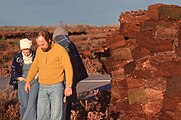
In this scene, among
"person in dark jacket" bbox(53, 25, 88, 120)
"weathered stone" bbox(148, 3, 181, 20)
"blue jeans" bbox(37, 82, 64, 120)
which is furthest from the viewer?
"weathered stone" bbox(148, 3, 181, 20)

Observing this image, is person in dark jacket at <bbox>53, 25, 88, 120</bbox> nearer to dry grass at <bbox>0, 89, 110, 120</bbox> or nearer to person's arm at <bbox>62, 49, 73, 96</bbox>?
person's arm at <bbox>62, 49, 73, 96</bbox>

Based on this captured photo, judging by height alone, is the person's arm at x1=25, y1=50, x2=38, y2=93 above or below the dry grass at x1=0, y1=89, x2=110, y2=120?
above

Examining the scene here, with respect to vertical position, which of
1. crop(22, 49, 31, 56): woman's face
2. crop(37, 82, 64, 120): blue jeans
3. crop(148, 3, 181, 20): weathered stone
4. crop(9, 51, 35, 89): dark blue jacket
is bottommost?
crop(37, 82, 64, 120): blue jeans

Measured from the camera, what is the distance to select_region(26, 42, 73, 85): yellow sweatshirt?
24.6 ft

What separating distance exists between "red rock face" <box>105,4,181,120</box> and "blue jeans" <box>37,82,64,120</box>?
1832 millimetres

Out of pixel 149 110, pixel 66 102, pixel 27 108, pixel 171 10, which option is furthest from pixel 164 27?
pixel 27 108

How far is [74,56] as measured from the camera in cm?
852

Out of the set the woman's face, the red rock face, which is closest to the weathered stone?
the red rock face

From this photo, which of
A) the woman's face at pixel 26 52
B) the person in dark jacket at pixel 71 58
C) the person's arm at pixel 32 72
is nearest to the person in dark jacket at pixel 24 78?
the woman's face at pixel 26 52

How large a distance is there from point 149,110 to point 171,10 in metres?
1.86

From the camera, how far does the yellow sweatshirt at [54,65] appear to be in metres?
7.49

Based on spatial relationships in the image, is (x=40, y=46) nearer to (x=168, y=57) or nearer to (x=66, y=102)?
(x=66, y=102)

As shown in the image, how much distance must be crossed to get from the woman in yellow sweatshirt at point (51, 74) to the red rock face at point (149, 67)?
71.8 inches

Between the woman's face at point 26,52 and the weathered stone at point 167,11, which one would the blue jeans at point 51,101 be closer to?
the woman's face at point 26,52
